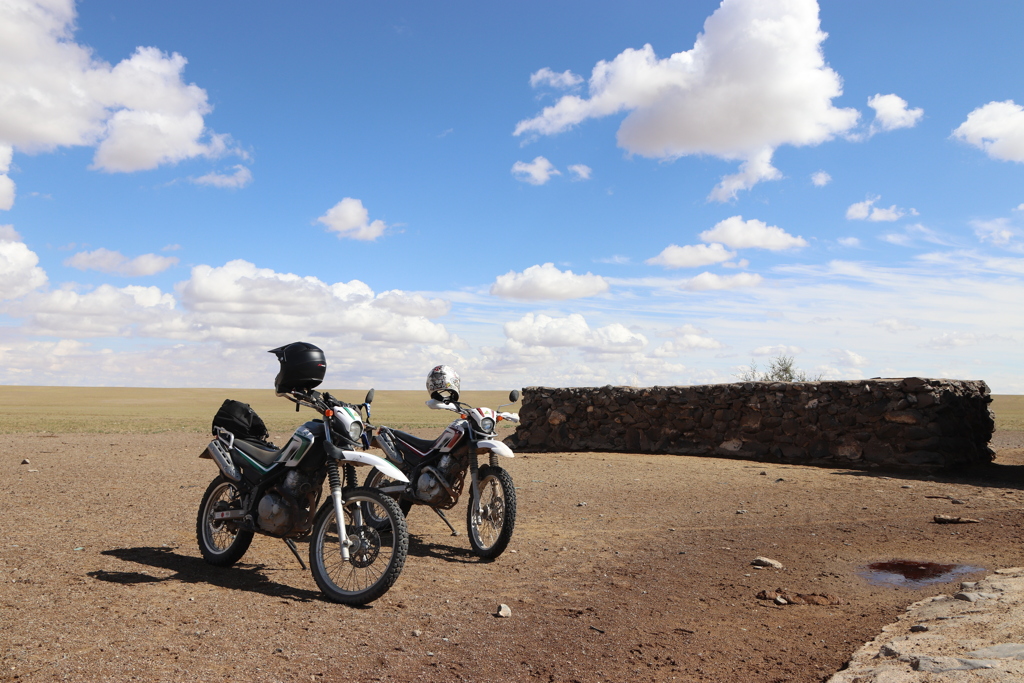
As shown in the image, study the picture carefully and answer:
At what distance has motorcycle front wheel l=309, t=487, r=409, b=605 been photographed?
493cm

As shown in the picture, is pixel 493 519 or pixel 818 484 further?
pixel 818 484

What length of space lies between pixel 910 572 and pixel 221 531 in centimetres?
604

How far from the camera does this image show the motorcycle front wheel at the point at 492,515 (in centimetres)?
644

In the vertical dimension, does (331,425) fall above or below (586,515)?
above

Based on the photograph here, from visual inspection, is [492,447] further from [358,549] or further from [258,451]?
[258,451]

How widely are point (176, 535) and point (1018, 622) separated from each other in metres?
6.91

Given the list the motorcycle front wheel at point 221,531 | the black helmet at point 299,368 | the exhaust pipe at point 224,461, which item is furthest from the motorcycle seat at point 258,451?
the black helmet at point 299,368

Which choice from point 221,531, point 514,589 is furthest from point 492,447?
point 221,531

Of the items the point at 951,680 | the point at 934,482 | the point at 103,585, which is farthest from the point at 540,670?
the point at 934,482

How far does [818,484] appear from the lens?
1145 centimetres

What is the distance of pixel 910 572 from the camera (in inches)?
251

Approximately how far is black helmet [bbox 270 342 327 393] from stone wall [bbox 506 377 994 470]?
39.0 ft

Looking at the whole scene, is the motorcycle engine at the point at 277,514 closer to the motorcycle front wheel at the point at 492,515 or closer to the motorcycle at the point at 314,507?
the motorcycle at the point at 314,507

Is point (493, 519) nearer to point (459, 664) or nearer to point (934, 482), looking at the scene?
point (459, 664)
